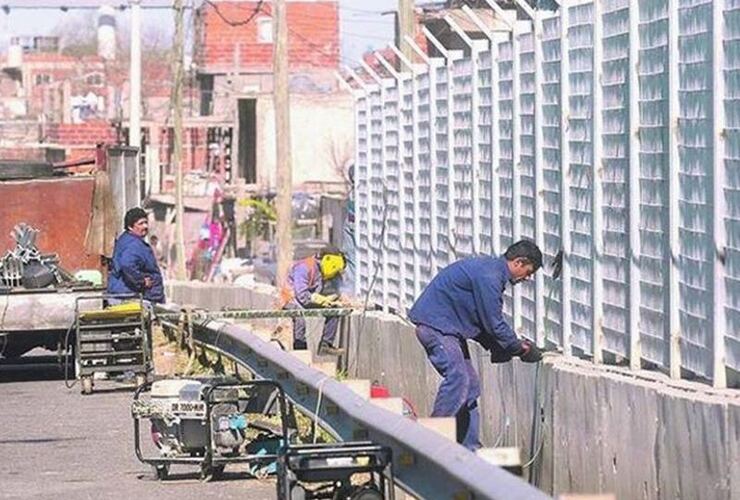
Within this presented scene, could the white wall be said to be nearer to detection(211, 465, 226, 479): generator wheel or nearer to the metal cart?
the metal cart

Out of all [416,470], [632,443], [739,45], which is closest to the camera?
[416,470]

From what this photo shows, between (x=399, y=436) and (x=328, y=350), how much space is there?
13.7m

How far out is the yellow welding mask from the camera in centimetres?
2181

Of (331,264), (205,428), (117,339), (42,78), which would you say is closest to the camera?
(205,428)

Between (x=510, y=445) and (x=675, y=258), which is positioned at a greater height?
(x=675, y=258)

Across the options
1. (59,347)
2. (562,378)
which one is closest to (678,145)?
(562,378)

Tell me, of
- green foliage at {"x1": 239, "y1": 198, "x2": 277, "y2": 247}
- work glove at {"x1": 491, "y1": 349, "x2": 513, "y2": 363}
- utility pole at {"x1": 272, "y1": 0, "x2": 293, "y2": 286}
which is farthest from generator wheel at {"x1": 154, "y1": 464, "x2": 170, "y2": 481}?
green foliage at {"x1": 239, "y1": 198, "x2": 277, "y2": 247}

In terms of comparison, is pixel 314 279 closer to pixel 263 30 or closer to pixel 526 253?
pixel 526 253

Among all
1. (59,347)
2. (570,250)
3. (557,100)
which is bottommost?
(59,347)

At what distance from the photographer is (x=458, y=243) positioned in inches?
711

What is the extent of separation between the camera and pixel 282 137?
34719 millimetres

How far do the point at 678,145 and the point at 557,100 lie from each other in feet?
10.3

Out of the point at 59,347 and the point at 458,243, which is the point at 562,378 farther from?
the point at 59,347

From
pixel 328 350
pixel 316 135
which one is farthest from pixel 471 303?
pixel 316 135
